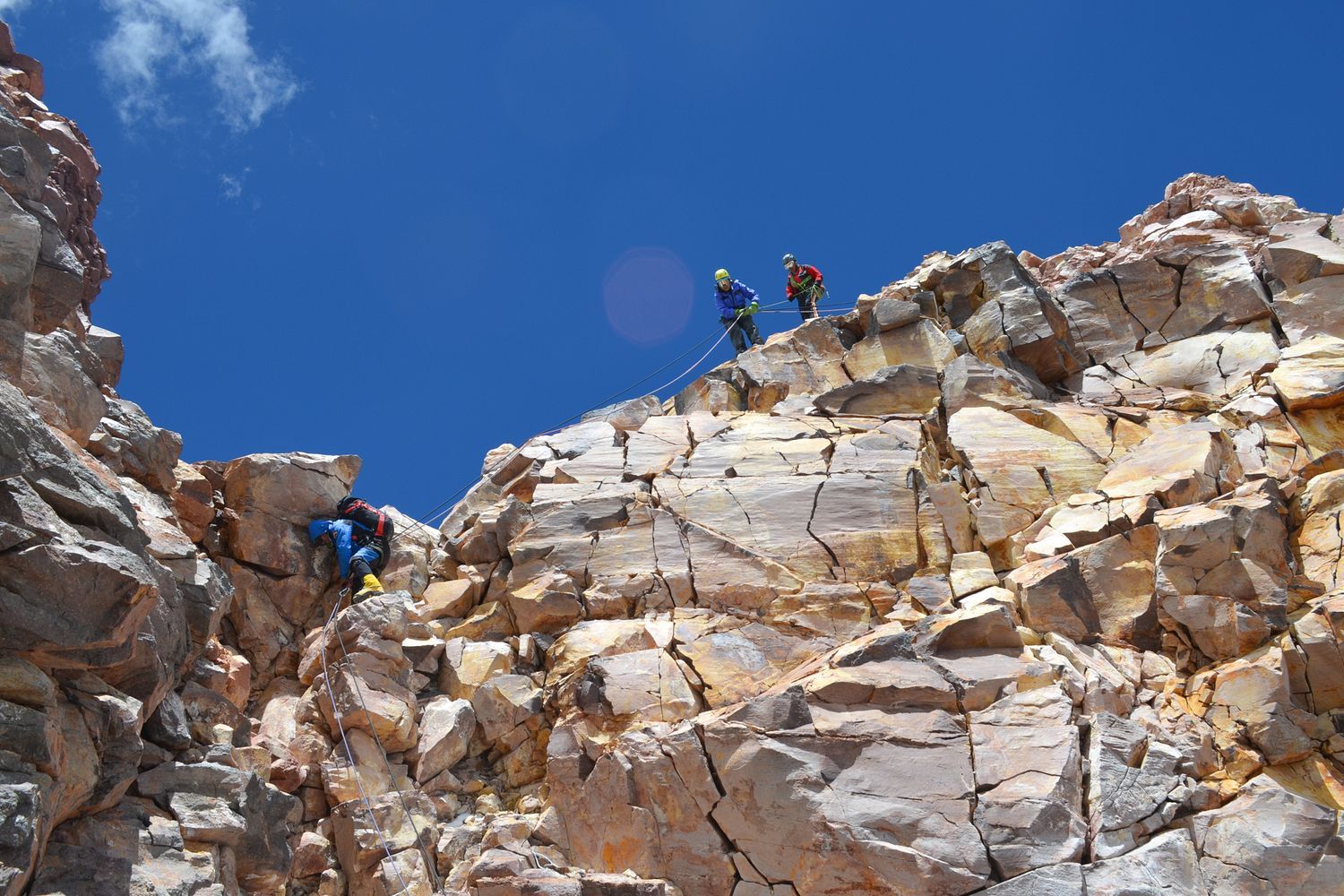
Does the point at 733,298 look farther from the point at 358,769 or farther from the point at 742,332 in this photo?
the point at 358,769

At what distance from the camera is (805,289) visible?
81.6 ft

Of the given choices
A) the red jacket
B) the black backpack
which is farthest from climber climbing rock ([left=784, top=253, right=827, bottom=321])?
the black backpack

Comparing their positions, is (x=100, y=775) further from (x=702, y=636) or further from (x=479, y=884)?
(x=702, y=636)

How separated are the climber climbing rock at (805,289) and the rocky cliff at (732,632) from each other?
416 centimetres

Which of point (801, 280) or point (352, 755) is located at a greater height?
point (801, 280)

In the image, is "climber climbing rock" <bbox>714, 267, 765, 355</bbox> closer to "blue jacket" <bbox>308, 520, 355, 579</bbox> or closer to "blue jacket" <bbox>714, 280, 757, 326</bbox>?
"blue jacket" <bbox>714, 280, 757, 326</bbox>

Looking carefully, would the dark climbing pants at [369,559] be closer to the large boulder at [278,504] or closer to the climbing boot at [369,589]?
the climbing boot at [369,589]

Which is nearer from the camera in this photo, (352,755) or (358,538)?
(352,755)

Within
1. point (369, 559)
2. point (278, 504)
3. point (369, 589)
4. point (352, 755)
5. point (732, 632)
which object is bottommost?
point (352, 755)

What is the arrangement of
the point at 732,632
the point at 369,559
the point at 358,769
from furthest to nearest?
the point at 369,559 < the point at 732,632 < the point at 358,769

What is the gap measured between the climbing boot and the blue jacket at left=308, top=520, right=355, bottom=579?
0.70 m

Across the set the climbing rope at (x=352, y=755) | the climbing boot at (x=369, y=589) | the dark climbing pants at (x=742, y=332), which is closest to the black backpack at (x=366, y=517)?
the climbing boot at (x=369, y=589)

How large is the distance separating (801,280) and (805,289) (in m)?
0.33

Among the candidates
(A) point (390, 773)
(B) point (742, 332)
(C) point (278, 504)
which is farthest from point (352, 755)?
(B) point (742, 332)
